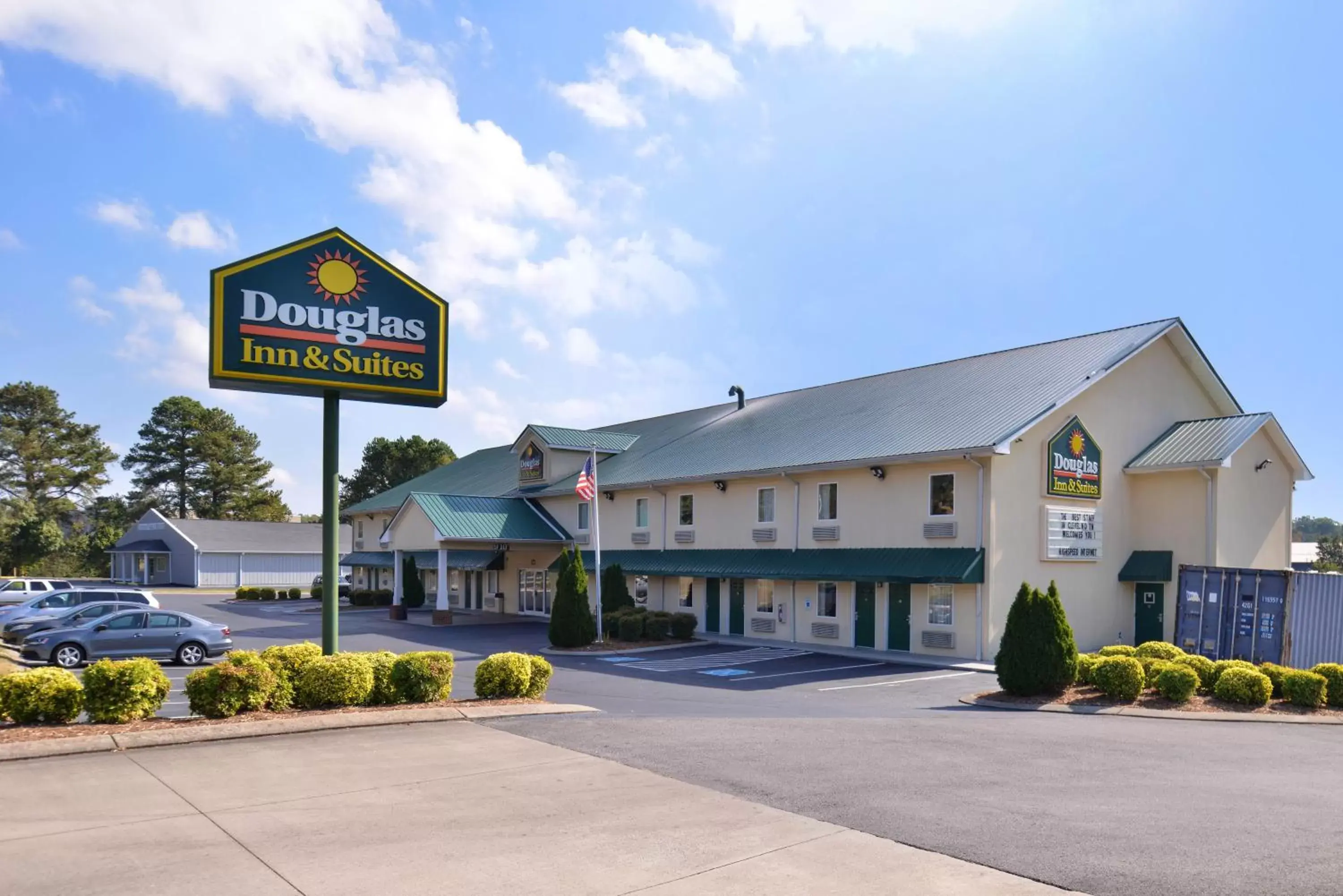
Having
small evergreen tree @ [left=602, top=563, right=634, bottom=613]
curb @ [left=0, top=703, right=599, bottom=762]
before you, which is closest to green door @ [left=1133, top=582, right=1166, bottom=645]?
small evergreen tree @ [left=602, top=563, right=634, bottom=613]


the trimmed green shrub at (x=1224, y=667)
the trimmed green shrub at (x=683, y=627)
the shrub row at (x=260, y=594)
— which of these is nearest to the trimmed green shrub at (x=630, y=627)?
the trimmed green shrub at (x=683, y=627)

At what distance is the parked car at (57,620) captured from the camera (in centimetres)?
2389

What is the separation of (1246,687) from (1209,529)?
11.1 metres

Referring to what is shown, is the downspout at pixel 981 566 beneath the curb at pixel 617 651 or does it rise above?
above

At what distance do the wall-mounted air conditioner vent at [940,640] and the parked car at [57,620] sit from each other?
64.8 ft

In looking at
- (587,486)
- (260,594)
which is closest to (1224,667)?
(587,486)

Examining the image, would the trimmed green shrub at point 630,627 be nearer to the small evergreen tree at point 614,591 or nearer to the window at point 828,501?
the small evergreen tree at point 614,591

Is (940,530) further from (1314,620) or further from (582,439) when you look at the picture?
(582,439)

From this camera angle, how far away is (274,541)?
233ft

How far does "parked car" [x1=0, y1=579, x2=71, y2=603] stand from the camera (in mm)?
40031

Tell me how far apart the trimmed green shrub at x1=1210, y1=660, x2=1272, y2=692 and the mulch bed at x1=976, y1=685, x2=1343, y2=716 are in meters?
0.36

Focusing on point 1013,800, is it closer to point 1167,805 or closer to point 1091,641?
point 1167,805

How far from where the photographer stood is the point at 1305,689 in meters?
17.9

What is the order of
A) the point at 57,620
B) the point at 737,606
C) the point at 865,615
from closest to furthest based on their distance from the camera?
1. the point at 57,620
2. the point at 865,615
3. the point at 737,606
